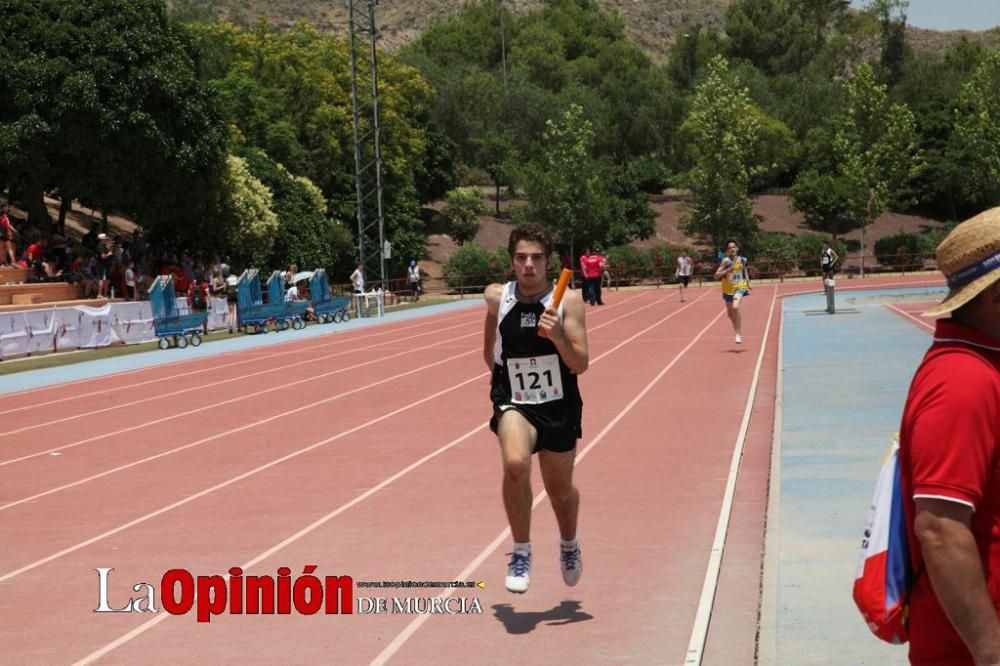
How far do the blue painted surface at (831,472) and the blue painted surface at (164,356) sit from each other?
39.4 ft

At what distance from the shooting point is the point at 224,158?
46406 millimetres

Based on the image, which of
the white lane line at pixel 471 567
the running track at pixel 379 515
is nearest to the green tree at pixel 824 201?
the running track at pixel 379 515

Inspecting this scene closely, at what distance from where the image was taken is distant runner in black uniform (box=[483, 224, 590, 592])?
6.76 metres

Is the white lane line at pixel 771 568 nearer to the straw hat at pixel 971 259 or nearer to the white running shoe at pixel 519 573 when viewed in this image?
the white running shoe at pixel 519 573

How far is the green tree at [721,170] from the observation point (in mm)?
69250

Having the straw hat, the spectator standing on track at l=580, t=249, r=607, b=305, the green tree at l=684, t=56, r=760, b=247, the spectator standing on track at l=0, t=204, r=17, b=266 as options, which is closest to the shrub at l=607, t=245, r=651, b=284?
the green tree at l=684, t=56, r=760, b=247

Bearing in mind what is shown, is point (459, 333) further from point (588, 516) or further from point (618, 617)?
point (618, 617)

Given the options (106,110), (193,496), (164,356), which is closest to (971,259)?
(193,496)

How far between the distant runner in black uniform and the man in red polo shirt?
12.0 ft

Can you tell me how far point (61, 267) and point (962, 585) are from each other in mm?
40065

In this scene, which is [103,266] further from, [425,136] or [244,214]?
[425,136]

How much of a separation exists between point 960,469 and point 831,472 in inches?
306

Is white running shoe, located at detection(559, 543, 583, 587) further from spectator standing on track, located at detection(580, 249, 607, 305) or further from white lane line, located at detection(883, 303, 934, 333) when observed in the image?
spectator standing on track, located at detection(580, 249, 607, 305)

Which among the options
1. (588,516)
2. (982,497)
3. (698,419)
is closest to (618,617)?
(588,516)
